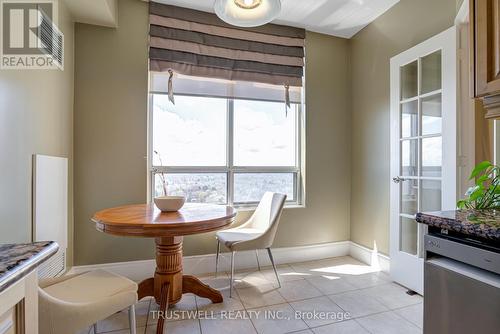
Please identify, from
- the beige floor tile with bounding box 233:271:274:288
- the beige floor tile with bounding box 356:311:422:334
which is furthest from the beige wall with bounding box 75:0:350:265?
the beige floor tile with bounding box 356:311:422:334

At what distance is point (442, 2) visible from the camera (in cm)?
220

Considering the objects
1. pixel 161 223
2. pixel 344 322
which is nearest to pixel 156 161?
pixel 161 223

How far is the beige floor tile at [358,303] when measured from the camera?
205 centimetres

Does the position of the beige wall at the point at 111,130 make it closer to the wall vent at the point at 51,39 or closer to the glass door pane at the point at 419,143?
the wall vent at the point at 51,39

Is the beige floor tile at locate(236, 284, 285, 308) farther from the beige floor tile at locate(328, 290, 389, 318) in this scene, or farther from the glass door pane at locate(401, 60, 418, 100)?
the glass door pane at locate(401, 60, 418, 100)

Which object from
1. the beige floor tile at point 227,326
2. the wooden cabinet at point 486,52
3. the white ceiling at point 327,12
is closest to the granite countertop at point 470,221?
the wooden cabinet at point 486,52

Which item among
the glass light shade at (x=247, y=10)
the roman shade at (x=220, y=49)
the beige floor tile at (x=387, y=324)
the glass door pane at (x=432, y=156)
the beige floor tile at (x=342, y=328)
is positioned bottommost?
the beige floor tile at (x=342, y=328)

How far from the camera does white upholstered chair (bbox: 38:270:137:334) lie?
1.10m

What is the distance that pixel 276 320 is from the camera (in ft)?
6.37

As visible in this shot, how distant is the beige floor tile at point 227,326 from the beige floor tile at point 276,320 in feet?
0.18

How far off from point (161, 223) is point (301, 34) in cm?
266

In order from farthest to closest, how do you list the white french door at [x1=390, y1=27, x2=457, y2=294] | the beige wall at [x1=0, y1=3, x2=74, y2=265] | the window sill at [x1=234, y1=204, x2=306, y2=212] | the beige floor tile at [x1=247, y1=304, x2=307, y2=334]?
the window sill at [x1=234, y1=204, x2=306, y2=212], the white french door at [x1=390, y1=27, x2=457, y2=294], the beige floor tile at [x1=247, y1=304, x2=307, y2=334], the beige wall at [x1=0, y1=3, x2=74, y2=265]

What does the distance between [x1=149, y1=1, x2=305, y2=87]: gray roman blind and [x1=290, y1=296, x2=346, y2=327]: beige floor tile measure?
2210 mm

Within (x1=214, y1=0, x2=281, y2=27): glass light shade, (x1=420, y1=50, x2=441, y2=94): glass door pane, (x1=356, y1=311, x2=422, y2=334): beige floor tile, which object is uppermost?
(x1=214, y1=0, x2=281, y2=27): glass light shade
